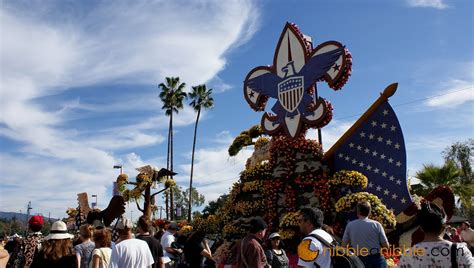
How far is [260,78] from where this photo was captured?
16656 mm

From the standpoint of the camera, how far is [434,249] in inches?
142

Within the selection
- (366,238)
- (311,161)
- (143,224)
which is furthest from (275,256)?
(311,161)

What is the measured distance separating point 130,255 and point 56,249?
3.03ft

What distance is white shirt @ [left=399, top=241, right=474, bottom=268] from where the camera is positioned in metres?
3.50

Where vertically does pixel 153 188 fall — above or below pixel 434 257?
above

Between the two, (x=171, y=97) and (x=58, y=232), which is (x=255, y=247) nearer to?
(x=58, y=232)

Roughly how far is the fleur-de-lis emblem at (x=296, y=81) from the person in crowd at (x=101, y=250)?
32.0ft

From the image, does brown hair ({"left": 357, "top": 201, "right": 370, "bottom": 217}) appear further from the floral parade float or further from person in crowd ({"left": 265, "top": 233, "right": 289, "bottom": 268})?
the floral parade float

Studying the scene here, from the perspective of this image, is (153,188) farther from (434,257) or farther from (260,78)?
(434,257)

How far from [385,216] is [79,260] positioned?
8023mm

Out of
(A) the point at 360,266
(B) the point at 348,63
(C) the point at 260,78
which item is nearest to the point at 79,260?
(A) the point at 360,266

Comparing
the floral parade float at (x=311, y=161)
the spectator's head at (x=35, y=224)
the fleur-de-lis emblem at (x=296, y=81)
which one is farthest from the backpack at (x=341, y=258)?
the fleur-de-lis emblem at (x=296, y=81)

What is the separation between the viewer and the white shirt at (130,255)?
526 centimetres

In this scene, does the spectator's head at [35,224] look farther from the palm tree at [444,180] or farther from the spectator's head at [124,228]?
the palm tree at [444,180]
